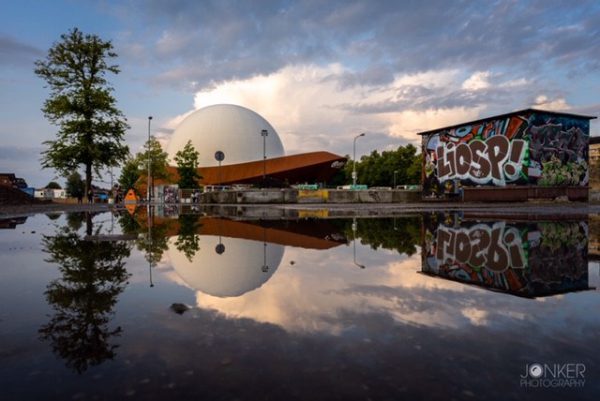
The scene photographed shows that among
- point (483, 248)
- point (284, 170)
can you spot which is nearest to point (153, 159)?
point (284, 170)

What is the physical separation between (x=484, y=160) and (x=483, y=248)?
38801 mm

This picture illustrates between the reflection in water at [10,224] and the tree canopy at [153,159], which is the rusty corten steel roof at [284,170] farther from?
the reflection in water at [10,224]

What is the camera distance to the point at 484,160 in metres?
42.6

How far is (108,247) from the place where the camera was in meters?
7.51

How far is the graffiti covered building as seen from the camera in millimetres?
38938

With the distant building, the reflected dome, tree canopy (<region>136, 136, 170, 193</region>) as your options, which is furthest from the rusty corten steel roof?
the reflected dome

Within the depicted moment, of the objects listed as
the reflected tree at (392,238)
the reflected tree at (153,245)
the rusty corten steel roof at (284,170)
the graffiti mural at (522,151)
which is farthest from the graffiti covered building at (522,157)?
the rusty corten steel roof at (284,170)

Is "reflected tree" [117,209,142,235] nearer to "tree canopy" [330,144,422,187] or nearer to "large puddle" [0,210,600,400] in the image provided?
"large puddle" [0,210,600,400]

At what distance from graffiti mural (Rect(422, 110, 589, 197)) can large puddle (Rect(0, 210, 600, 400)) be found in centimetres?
3694

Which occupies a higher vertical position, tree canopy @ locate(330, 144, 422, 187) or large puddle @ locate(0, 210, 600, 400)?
tree canopy @ locate(330, 144, 422, 187)

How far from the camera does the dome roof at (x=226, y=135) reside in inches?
4316

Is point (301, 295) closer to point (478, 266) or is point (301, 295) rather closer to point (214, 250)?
point (478, 266)

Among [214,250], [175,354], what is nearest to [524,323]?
[175,354]

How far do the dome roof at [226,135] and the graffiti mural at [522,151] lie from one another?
71894 mm
